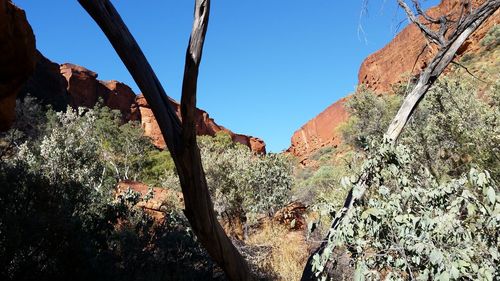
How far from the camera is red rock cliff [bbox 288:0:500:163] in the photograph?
44.0m

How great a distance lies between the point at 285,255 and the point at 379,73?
58.1 m

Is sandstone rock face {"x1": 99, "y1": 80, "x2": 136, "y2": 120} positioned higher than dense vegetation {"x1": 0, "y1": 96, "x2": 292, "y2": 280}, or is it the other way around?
sandstone rock face {"x1": 99, "y1": 80, "x2": 136, "y2": 120}

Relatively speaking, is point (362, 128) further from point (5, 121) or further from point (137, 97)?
point (137, 97)

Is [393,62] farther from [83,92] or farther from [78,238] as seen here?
[78,238]

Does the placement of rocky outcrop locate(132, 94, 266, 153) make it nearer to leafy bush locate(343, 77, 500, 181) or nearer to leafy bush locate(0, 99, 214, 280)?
leafy bush locate(343, 77, 500, 181)

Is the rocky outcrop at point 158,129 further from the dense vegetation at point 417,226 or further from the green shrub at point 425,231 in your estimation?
the green shrub at point 425,231

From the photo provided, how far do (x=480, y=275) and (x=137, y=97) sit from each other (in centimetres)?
6131

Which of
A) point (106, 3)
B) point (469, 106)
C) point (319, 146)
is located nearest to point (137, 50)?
point (106, 3)

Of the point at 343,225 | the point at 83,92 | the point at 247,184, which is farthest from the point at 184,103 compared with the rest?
the point at 83,92

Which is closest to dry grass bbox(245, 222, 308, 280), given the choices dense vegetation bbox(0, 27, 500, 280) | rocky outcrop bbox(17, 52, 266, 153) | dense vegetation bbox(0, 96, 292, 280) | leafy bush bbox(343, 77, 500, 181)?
dense vegetation bbox(0, 27, 500, 280)

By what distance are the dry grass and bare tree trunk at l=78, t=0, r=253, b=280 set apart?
4111mm

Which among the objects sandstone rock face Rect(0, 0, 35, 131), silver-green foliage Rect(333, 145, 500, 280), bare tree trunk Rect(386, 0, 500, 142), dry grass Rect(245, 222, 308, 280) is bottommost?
silver-green foliage Rect(333, 145, 500, 280)

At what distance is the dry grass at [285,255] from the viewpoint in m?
6.94

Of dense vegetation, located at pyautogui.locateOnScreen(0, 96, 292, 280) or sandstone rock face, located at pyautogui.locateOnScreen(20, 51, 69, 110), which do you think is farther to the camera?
sandstone rock face, located at pyautogui.locateOnScreen(20, 51, 69, 110)
